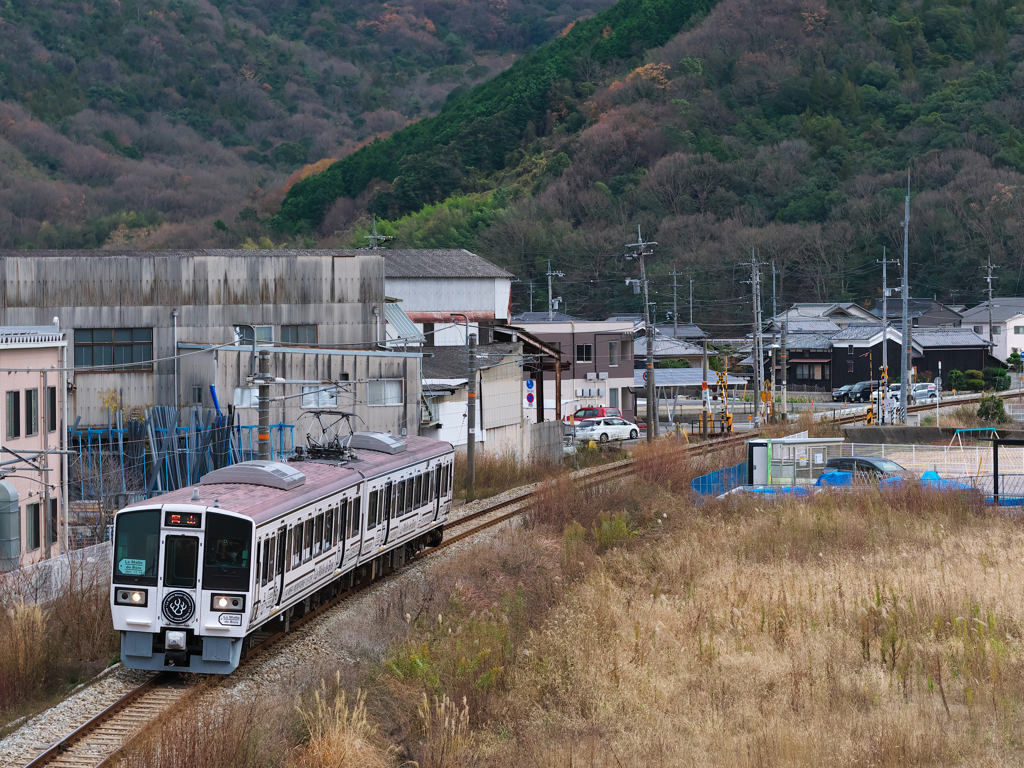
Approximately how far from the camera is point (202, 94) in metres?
144

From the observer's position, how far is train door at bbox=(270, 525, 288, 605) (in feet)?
42.3

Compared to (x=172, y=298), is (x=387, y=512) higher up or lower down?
lower down

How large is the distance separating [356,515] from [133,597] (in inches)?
162

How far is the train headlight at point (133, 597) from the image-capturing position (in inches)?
479

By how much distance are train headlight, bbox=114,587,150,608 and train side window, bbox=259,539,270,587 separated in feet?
3.98

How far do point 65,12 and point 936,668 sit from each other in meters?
155

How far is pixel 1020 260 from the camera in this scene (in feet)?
284

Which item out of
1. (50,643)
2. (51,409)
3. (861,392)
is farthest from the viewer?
(861,392)

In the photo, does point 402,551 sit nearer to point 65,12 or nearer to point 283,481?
point 283,481

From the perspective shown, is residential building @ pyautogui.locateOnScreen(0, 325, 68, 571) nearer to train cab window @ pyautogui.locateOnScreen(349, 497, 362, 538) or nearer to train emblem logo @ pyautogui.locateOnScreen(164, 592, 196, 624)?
train cab window @ pyautogui.locateOnScreen(349, 497, 362, 538)

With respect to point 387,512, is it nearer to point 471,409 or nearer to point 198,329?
point 471,409

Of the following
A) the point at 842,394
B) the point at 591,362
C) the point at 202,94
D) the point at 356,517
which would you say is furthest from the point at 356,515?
the point at 202,94

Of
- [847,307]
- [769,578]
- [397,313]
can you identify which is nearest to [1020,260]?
[847,307]

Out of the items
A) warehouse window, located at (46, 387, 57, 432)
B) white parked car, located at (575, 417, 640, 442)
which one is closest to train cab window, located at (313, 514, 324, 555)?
warehouse window, located at (46, 387, 57, 432)
